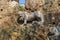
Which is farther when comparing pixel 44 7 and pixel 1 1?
pixel 1 1

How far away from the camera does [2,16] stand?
5.96 m

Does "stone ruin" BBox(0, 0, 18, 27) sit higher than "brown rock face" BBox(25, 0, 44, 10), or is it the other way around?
"brown rock face" BBox(25, 0, 44, 10)

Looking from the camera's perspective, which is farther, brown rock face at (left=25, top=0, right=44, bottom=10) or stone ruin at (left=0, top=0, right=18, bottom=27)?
brown rock face at (left=25, top=0, right=44, bottom=10)

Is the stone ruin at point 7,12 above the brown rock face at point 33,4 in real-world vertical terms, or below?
below

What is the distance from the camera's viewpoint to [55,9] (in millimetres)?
5734

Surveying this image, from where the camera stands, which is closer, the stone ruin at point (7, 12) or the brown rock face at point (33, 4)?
the stone ruin at point (7, 12)

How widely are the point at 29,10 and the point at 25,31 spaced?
141cm

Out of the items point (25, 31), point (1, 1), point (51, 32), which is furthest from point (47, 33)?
point (1, 1)

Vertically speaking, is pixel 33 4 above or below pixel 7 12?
above

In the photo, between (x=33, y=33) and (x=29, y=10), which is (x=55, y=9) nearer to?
(x=29, y=10)

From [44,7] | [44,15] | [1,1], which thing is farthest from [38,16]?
[1,1]

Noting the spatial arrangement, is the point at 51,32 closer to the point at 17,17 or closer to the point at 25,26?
the point at 25,26

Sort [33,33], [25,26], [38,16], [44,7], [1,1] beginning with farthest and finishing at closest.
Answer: [1,1] < [44,7] < [38,16] < [25,26] < [33,33]

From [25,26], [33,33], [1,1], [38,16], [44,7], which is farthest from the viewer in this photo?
[1,1]
